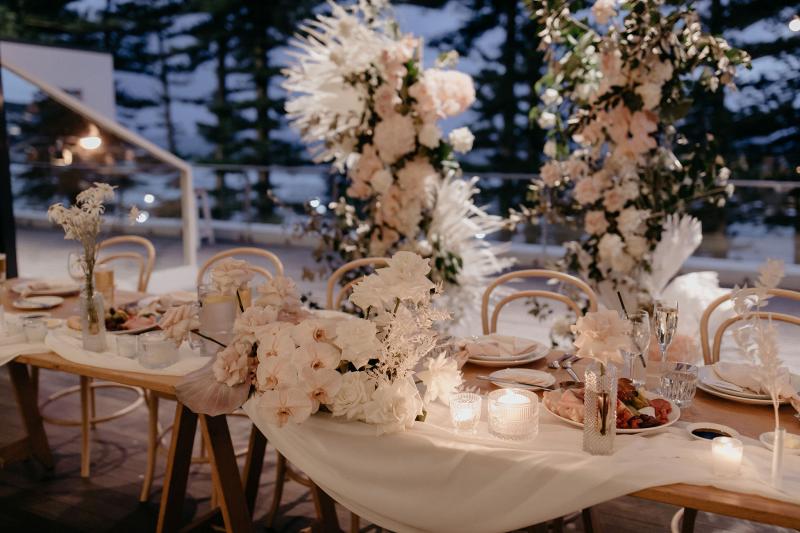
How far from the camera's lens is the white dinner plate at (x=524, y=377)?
1.81 m

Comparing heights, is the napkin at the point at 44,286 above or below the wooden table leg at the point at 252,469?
above

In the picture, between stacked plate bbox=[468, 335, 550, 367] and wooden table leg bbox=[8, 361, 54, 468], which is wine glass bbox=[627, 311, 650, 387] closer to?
stacked plate bbox=[468, 335, 550, 367]

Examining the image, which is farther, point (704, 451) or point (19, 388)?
point (19, 388)

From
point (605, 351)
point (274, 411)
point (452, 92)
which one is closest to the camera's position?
point (605, 351)

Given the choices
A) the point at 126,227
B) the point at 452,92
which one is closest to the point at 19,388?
the point at 452,92

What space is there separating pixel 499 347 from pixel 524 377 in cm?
27

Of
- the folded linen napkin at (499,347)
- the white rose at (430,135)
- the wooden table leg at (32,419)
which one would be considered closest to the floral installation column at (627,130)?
the white rose at (430,135)

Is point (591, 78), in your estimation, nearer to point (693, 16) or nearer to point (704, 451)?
point (693, 16)

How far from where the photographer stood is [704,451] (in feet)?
4.67

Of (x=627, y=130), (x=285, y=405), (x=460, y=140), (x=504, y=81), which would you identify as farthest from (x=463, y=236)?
(x=504, y=81)

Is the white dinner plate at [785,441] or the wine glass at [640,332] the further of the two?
the wine glass at [640,332]

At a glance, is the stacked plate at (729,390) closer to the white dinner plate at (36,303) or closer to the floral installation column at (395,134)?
the floral installation column at (395,134)

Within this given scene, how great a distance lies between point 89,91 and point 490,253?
5428mm

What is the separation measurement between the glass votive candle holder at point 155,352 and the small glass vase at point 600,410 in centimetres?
111
